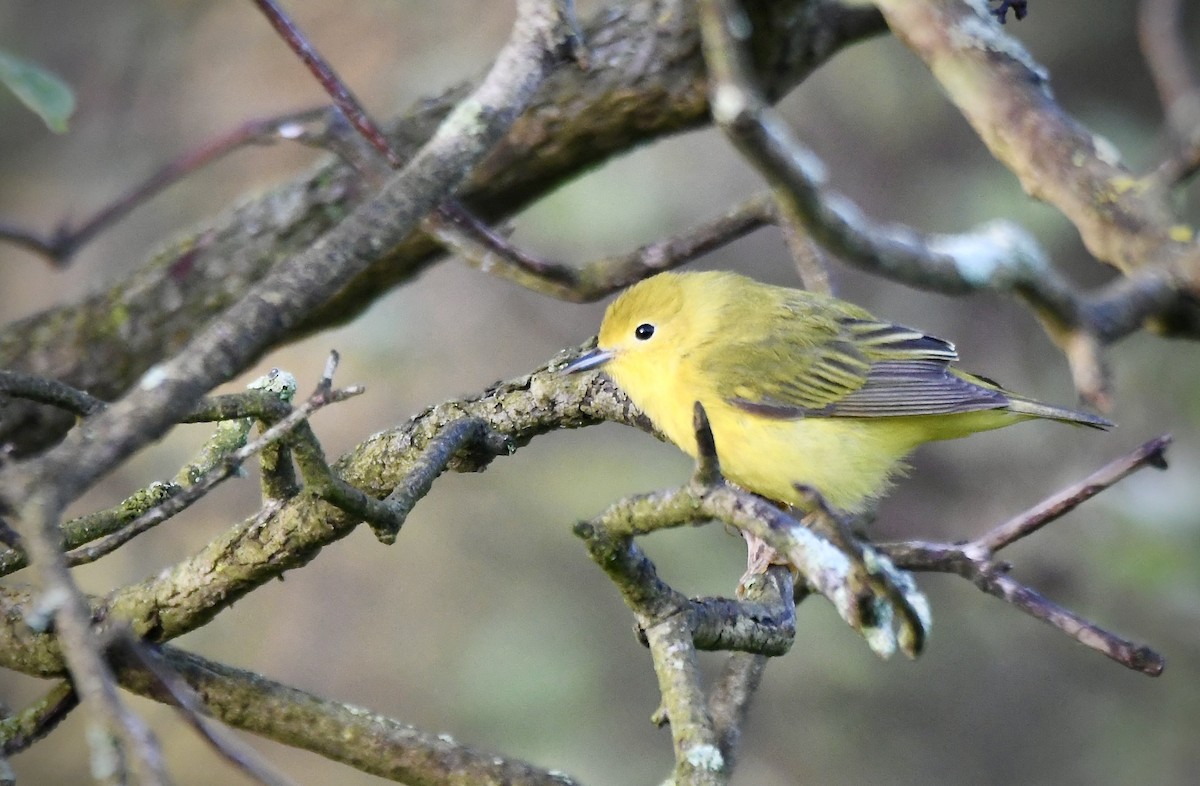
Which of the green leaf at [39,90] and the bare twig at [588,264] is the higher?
the green leaf at [39,90]

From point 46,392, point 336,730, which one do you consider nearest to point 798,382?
point 336,730

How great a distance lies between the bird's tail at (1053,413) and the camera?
11.5 ft

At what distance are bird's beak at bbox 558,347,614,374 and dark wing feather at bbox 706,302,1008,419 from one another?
1.71ft

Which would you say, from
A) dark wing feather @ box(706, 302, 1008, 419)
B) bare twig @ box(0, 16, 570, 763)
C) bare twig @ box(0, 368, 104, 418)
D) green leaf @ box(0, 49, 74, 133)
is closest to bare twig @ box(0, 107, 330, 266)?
green leaf @ box(0, 49, 74, 133)

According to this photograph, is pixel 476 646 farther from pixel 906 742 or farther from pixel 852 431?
pixel 852 431

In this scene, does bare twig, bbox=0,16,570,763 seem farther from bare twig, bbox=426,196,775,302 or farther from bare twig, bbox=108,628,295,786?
bare twig, bbox=426,196,775,302

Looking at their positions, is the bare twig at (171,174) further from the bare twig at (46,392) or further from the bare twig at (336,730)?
the bare twig at (336,730)

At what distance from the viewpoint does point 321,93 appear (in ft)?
21.9

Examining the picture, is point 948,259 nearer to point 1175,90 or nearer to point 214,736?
point 1175,90

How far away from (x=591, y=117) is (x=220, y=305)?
122 centimetres

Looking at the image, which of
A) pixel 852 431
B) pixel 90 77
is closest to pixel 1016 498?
pixel 852 431

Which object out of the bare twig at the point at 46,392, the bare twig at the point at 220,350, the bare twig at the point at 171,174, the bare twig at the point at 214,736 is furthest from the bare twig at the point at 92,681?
the bare twig at the point at 171,174

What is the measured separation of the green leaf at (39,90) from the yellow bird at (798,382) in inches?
58.1

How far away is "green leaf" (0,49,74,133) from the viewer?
2.35m
